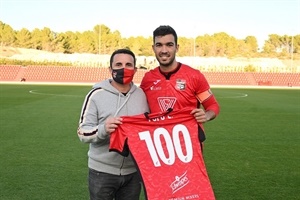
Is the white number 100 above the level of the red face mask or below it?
below

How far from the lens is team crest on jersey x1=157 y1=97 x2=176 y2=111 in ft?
12.5

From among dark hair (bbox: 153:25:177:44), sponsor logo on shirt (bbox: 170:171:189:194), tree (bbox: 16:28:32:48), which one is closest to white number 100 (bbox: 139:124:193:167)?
sponsor logo on shirt (bbox: 170:171:189:194)

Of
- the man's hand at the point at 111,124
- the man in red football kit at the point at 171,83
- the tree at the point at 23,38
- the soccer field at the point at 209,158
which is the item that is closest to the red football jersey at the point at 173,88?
the man in red football kit at the point at 171,83

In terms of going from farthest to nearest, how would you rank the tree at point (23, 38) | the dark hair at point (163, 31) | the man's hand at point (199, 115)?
1. the tree at point (23, 38)
2. the dark hair at point (163, 31)
3. the man's hand at point (199, 115)

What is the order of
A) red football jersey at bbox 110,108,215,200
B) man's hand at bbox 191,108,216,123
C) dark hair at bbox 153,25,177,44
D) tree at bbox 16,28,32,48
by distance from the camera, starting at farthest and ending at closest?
tree at bbox 16,28,32,48, dark hair at bbox 153,25,177,44, man's hand at bbox 191,108,216,123, red football jersey at bbox 110,108,215,200

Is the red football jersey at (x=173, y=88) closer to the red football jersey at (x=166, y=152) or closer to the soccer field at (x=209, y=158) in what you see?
the red football jersey at (x=166, y=152)

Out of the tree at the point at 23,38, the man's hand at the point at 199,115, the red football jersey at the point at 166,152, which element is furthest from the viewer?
the tree at the point at 23,38

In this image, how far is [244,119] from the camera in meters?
14.4

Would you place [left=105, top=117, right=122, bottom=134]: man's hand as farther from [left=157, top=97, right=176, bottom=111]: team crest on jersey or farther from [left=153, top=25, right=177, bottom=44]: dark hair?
[left=153, top=25, right=177, bottom=44]: dark hair

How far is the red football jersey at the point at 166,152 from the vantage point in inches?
133

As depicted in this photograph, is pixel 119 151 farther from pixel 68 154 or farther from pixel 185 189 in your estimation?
pixel 68 154

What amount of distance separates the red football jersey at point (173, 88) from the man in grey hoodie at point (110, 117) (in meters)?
0.20

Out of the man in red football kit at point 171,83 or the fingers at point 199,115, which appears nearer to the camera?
the fingers at point 199,115

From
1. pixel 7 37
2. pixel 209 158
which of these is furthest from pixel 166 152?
Answer: pixel 7 37
